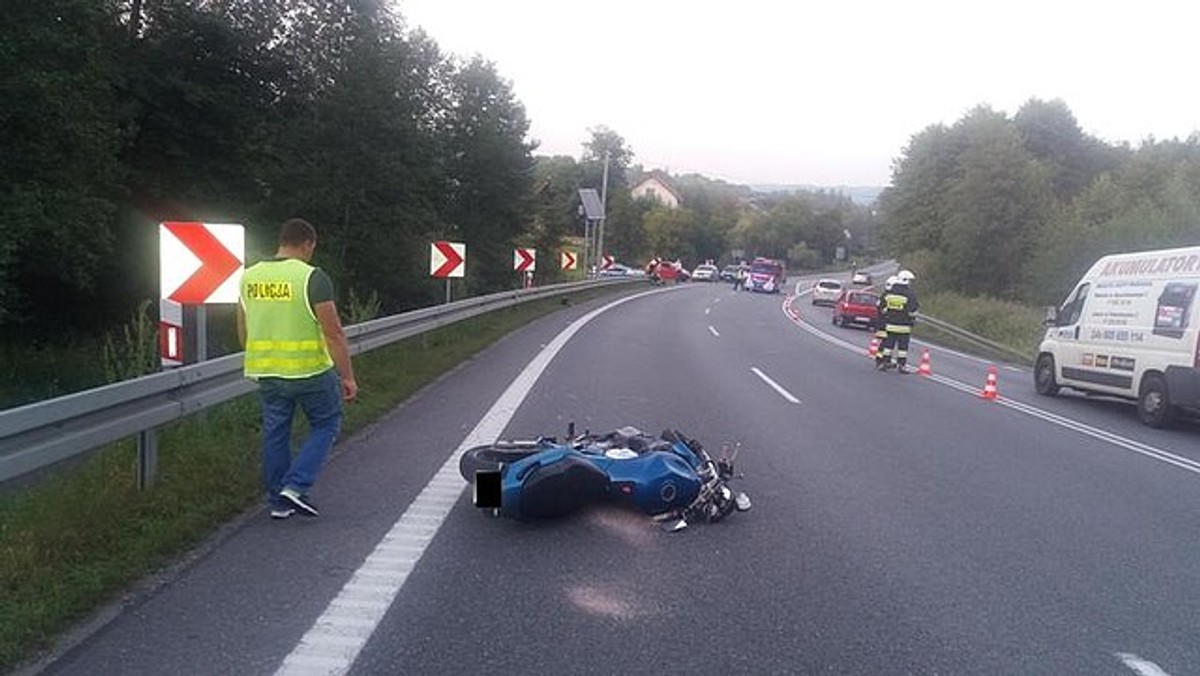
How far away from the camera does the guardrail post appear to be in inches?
271

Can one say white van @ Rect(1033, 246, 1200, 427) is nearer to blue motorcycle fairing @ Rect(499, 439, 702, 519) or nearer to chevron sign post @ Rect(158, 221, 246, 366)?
blue motorcycle fairing @ Rect(499, 439, 702, 519)

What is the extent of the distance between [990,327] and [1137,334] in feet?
77.9

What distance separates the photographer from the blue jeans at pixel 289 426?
22.2ft

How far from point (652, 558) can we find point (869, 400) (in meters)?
9.21

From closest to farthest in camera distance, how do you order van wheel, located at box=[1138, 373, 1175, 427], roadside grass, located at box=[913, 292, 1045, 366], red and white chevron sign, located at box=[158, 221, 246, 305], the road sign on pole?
the road sign on pole, red and white chevron sign, located at box=[158, 221, 246, 305], van wheel, located at box=[1138, 373, 1175, 427], roadside grass, located at box=[913, 292, 1045, 366]

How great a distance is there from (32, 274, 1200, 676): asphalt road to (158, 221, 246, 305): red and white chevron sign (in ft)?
5.21

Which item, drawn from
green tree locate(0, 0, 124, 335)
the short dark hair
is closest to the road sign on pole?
the short dark hair

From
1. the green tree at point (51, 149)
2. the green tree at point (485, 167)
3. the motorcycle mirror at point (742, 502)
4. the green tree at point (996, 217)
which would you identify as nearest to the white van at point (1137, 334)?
the motorcycle mirror at point (742, 502)

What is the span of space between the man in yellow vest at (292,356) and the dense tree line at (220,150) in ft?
56.9

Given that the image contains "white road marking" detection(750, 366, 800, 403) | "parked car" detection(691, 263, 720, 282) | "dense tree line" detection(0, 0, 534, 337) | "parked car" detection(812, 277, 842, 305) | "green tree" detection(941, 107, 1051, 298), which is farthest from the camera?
"parked car" detection(691, 263, 720, 282)

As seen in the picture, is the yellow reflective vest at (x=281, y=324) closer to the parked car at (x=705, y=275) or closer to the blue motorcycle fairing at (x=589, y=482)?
the blue motorcycle fairing at (x=589, y=482)

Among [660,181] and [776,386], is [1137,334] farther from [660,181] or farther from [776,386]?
[660,181]

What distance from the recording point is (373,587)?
547 centimetres

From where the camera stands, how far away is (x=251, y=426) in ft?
31.1
